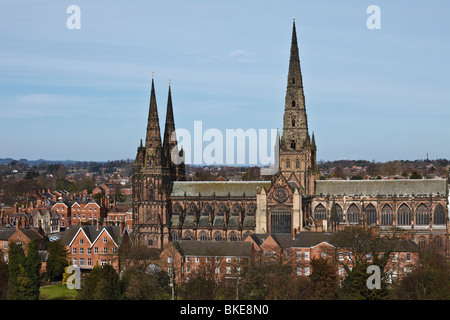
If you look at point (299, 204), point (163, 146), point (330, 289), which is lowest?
point (330, 289)

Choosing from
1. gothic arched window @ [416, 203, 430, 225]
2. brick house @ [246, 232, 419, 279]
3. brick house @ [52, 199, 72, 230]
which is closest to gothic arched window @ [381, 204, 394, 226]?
gothic arched window @ [416, 203, 430, 225]

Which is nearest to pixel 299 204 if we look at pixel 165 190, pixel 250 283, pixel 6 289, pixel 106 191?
pixel 165 190

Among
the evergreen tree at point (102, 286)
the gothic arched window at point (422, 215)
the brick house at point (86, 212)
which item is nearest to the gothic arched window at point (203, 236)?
the gothic arched window at point (422, 215)

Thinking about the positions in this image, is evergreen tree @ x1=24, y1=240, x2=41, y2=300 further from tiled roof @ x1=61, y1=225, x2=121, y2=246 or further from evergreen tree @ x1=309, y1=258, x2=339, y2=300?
evergreen tree @ x1=309, y1=258, x2=339, y2=300

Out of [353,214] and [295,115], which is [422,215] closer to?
[353,214]

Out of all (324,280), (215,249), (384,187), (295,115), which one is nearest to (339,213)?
(384,187)

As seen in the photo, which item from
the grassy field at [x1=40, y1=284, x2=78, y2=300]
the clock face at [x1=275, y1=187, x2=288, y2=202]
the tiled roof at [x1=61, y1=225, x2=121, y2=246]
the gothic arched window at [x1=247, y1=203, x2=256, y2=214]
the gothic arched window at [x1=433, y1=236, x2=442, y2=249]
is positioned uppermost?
the clock face at [x1=275, y1=187, x2=288, y2=202]
